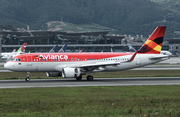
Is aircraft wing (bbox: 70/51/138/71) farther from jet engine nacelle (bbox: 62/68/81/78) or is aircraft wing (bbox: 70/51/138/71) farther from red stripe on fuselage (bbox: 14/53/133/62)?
red stripe on fuselage (bbox: 14/53/133/62)

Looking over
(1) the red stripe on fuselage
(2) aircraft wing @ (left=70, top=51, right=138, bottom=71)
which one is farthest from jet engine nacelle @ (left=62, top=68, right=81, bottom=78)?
(1) the red stripe on fuselage

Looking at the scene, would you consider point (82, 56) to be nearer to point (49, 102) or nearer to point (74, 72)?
point (74, 72)

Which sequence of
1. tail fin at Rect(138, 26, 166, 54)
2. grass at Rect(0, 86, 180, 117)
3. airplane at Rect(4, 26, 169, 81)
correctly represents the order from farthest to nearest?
tail fin at Rect(138, 26, 166, 54)
airplane at Rect(4, 26, 169, 81)
grass at Rect(0, 86, 180, 117)

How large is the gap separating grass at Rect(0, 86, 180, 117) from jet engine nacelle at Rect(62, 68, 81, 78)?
469 inches

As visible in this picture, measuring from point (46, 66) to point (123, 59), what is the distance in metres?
11.9

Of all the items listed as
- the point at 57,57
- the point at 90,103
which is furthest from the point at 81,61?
the point at 90,103

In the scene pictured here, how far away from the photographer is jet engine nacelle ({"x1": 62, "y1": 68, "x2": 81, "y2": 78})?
44919 millimetres

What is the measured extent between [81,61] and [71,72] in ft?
14.5

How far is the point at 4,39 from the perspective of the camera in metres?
181

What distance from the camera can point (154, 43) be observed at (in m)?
52.2

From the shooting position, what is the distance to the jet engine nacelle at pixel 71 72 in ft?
147

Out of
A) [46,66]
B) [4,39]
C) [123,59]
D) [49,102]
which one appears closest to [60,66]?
[46,66]

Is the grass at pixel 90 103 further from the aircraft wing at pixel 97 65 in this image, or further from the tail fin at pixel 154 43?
the tail fin at pixel 154 43

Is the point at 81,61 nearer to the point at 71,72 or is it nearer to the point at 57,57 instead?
the point at 57,57
